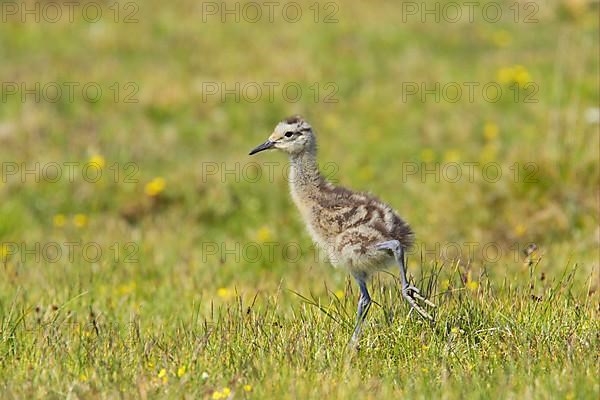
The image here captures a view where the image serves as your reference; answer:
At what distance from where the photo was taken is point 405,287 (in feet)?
18.7

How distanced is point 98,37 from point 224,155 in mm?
4587

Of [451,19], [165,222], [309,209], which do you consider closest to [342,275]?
[309,209]

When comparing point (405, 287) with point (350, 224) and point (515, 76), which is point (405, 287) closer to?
point (350, 224)

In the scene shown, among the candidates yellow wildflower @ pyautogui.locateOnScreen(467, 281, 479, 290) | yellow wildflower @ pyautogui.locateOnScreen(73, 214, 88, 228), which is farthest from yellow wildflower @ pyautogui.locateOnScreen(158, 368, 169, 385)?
yellow wildflower @ pyautogui.locateOnScreen(73, 214, 88, 228)

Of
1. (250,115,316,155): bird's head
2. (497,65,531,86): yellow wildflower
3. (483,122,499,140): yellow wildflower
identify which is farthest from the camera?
(497,65,531,86): yellow wildflower

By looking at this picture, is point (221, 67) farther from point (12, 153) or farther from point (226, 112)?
point (12, 153)

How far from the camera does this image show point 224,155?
12820mm

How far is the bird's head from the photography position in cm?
674

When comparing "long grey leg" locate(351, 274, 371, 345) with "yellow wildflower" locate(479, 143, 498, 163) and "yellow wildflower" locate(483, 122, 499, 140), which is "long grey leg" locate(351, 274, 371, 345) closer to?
"yellow wildflower" locate(479, 143, 498, 163)

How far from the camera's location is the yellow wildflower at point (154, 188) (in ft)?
37.6

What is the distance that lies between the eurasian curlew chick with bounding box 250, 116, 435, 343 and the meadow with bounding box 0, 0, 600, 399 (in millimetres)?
245

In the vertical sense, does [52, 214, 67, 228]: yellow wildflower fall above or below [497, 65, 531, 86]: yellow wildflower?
below

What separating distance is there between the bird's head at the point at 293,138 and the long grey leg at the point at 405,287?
1.17 m

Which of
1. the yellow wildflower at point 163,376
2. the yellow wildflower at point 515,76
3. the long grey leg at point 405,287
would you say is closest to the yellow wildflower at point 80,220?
the long grey leg at point 405,287
